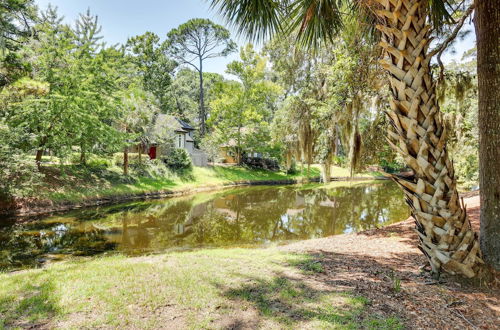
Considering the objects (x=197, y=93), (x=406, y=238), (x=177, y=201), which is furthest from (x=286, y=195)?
(x=197, y=93)

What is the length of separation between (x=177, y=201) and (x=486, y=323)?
15.7 m

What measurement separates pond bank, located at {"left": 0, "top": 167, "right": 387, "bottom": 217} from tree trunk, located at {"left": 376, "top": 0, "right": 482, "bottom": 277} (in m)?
14.4

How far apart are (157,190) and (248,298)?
54.0 ft

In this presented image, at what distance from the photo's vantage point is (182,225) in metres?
11.1

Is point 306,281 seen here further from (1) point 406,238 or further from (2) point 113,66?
(2) point 113,66

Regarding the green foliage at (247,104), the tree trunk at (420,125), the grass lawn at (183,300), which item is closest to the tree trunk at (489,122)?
the tree trunk at (420,125)

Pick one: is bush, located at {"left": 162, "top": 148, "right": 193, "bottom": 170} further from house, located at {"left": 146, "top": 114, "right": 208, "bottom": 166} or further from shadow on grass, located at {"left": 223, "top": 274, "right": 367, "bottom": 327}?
shadow on grass, located at {"left": 223, "top": 274, "right": 367, "bottom": 327}

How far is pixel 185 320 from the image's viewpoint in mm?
2811

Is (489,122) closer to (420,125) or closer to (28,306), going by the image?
(420,125)

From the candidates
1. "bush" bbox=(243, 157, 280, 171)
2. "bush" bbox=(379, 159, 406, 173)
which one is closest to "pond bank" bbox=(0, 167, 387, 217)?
"bush" bbox=(243, 157, 280, 171)

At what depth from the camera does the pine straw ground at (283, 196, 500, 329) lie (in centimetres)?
272

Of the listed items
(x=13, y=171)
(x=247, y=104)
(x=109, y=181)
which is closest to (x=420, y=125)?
(x=13, y=171)

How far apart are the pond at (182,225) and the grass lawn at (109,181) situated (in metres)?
1.77

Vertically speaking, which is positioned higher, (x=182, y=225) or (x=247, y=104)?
(x=247, y=104)
